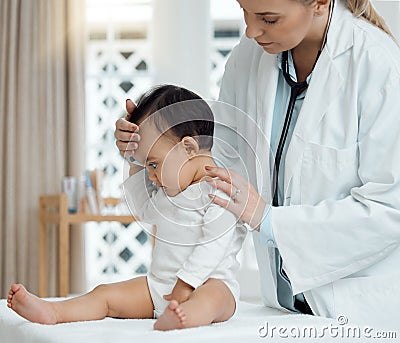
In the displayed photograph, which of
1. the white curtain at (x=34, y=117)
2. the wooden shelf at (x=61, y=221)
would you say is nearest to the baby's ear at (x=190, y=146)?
the wooden shelf at (x=61, y=221)

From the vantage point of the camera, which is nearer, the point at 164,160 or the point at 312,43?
the point at 164,160

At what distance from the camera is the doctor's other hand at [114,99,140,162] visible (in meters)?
1.57

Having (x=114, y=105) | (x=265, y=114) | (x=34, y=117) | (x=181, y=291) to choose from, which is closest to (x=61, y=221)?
(x=34, y=117)

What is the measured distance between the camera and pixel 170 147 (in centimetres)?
154

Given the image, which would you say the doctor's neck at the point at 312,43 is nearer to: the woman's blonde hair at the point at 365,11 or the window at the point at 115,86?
the woman's blonde hair at the point at 365,11

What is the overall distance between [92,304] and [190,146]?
1.20 feet

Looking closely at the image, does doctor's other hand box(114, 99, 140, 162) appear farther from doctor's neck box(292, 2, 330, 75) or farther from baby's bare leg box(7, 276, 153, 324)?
doctor's neck box(292, 2, 330, 75)

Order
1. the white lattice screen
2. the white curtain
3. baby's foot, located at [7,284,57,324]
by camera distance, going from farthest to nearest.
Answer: the white lattice screen < the white curtain < baby's foot, located at [7,284,57,324]

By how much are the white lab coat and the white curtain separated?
96.4 inches

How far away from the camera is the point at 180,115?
5.07ft

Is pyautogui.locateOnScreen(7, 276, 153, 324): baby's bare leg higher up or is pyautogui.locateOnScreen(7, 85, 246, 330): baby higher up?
pyautogui.locateOnScreen(7, 85, 246, 330): baby

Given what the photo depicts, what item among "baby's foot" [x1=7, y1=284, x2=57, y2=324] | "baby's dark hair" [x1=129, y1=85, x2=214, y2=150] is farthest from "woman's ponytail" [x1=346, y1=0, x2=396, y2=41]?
"baby's foot" [x1=7, y1=284, x2=57, y2=324]

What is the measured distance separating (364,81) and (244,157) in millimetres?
288

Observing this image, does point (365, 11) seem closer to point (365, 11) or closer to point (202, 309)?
point (365, 11)
